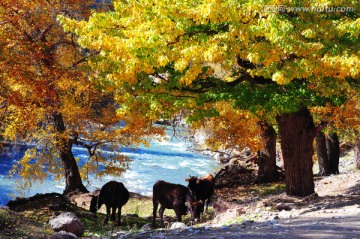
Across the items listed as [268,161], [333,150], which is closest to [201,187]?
[268,161]

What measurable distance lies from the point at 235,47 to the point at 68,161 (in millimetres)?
→ 13362

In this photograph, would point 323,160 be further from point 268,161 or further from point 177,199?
point 177,199

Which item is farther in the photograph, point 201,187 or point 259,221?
point 201,187

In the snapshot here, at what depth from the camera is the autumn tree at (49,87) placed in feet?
47.6

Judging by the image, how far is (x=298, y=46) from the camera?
970 cm

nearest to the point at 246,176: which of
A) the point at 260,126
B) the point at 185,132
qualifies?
the point at 260,126

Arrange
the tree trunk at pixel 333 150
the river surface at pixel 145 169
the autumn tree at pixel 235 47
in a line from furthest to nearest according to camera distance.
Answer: the river surface at pixel 145 169 → the tree trunk at pixel 333 150 → the autumn tree at pixel 235 47

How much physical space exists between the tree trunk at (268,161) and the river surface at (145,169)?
7775 millimetres

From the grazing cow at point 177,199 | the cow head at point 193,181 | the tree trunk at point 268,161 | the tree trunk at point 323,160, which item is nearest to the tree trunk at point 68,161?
the cow head at point 193,181

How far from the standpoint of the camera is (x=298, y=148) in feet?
47.8

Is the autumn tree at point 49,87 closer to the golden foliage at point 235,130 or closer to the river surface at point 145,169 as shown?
the golden foliage at point 235,130

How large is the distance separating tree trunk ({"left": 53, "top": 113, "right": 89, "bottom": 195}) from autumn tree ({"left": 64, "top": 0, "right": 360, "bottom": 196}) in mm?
6992

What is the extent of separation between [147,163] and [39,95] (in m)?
26.0

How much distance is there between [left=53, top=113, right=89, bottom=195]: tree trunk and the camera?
19.6 meters
